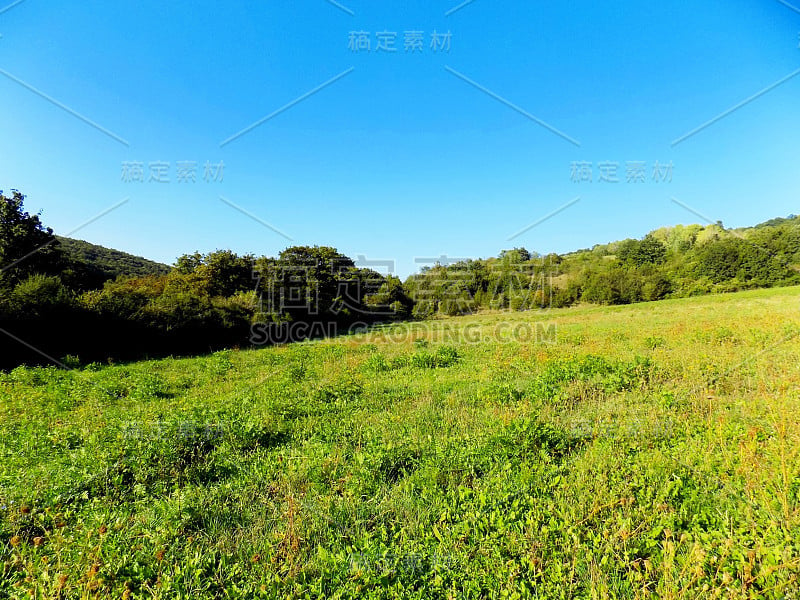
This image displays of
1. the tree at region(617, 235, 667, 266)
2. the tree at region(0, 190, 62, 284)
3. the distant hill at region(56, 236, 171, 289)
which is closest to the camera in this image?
the tree at region(0, 190, 62, 284)

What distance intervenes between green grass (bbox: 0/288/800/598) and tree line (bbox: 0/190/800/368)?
962cm

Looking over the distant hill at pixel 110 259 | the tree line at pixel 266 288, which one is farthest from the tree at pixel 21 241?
the distant hill at pixel 110 259

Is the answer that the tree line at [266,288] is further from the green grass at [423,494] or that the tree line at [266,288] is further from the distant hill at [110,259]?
the green grass at [423,494]

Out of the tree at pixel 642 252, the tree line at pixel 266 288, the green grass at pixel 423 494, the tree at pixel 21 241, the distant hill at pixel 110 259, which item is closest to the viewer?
the green grass at pixel 423 494

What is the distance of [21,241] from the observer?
61.9ft

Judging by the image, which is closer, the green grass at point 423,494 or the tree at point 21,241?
the green grass at point 423,494

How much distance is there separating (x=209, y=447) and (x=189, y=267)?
4460cm

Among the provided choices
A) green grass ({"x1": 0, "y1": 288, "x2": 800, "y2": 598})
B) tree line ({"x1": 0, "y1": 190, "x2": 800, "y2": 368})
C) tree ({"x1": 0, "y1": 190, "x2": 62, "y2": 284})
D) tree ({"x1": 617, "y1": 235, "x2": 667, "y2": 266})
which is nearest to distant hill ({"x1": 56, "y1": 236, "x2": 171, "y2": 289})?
tree line ({"x1": 0, "y1": 190, "x2": 800, "y2": 368})

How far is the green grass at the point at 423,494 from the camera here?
259 centimetres

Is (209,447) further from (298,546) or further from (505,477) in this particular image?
(505,477)

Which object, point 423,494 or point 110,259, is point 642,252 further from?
point 110,259

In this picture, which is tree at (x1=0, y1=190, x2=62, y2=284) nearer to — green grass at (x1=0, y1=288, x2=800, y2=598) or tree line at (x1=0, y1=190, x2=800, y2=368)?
tree line at (x1=0, y1=190, x2=800, y2=368)

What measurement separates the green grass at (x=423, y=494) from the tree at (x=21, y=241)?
17.0 m

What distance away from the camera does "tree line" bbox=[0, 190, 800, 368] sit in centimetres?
1452
